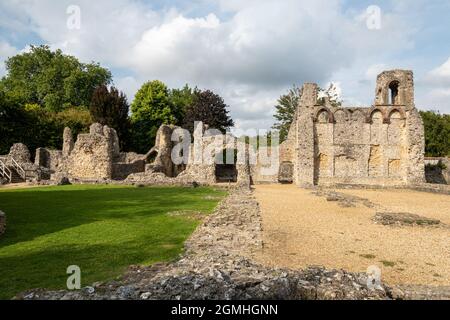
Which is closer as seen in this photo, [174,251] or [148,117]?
[174,251]

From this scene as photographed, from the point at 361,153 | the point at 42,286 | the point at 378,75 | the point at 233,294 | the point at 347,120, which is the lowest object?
the point at 42,286

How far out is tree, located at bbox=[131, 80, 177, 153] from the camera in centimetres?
4069

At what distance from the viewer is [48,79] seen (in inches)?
1741

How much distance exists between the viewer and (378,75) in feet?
82.8

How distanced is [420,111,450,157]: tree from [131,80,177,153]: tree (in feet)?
104

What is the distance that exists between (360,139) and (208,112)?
19365 millimetres

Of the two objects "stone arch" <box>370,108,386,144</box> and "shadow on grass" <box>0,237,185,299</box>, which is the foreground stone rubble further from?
"stone arch" <box>370,108,386,144</box>

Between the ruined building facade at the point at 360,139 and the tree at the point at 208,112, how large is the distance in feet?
53.8

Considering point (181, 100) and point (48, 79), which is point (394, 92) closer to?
point (181, 100)

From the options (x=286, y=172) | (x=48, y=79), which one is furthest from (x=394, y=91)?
(x=48, y=79)

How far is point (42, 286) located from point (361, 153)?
22984mm

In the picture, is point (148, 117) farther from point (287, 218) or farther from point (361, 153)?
point (287, 218)

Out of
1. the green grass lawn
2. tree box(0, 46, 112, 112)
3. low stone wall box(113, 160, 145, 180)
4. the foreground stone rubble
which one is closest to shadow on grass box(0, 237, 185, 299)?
the green grass lawn
